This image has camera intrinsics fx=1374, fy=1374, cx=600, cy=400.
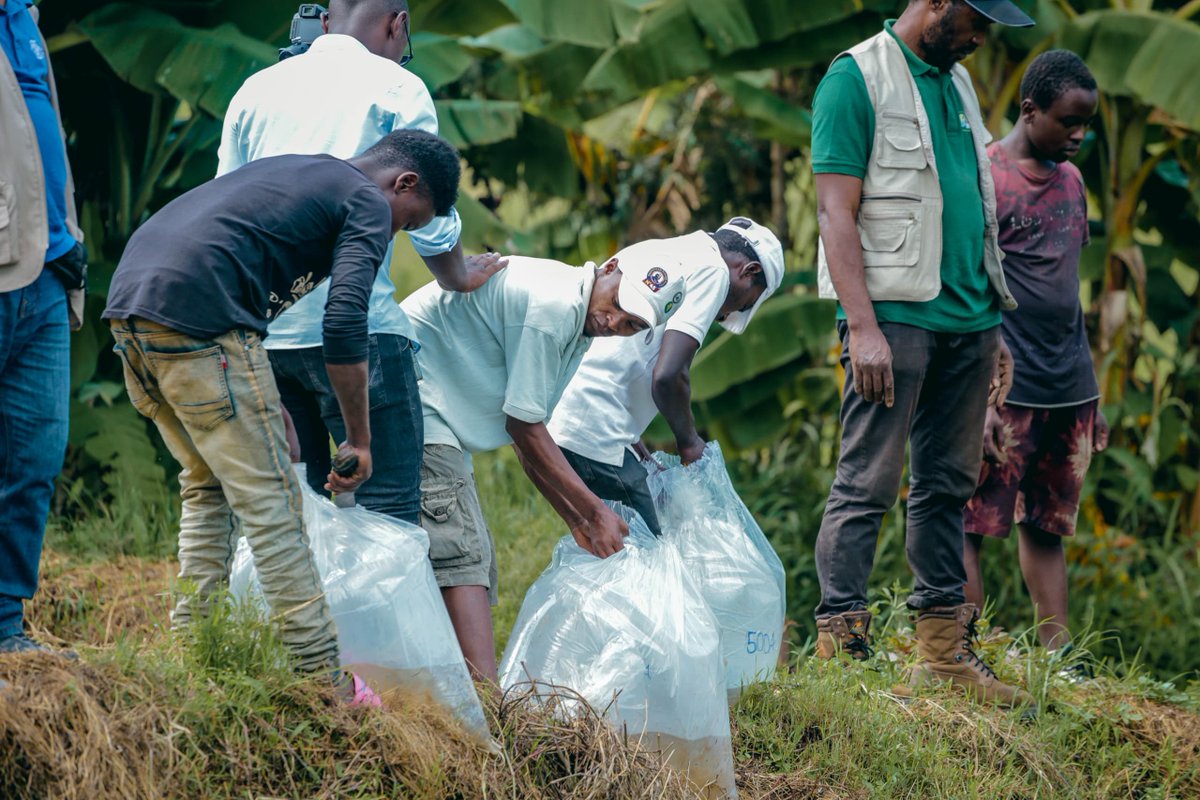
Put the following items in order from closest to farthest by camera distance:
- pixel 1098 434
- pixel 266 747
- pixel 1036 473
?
pixel 266 747, pixel 1036 473, pixel 1098 434

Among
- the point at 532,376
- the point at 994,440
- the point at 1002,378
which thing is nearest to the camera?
the point at 532,376

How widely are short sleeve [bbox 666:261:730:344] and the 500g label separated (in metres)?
0.88

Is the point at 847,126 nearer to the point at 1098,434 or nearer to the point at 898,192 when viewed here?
the point at 898,192

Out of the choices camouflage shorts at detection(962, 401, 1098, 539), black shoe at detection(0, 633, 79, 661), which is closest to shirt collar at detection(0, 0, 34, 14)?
black shoe at detection(0, 633, 79, 661)

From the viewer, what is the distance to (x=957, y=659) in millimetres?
4223

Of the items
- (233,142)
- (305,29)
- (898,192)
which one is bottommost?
(898,192)

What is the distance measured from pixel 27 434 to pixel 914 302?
8.14 ft

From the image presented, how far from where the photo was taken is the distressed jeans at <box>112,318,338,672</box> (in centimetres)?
291

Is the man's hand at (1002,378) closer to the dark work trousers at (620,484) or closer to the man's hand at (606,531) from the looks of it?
the dark work trousers at (620,484)

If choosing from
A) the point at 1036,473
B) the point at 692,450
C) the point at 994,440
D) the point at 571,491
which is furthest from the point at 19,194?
the point at 1036,473

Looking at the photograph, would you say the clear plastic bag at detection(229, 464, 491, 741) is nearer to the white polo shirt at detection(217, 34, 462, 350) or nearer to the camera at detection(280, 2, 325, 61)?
the white polo shirt at detection(217, 34, 462, 350)

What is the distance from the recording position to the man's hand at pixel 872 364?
13.1 feet

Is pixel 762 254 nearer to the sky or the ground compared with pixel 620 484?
nearer to the sky

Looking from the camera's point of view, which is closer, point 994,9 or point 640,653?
point 640,653
